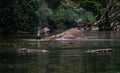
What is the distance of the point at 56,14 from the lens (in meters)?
64.4

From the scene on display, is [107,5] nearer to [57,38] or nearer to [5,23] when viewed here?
[5,23]

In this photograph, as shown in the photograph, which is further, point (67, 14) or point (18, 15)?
point (67, 14)

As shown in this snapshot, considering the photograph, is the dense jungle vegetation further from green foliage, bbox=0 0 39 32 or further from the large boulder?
the large boulder

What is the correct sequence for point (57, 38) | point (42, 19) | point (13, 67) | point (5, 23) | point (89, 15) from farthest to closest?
point (89, 15), point (42, 19), point (5, 23), point (57, 38), point (13, 67)

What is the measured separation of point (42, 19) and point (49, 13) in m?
2.18

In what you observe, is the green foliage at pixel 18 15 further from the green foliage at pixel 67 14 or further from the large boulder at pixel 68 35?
the large boulder at pixel 68 35

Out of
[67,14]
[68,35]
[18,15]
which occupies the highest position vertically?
[67,14]

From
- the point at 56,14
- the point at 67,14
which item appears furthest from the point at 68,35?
the point at 67,14

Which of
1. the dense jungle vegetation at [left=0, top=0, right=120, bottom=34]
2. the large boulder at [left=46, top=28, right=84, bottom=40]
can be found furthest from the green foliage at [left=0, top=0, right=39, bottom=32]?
the large boulder at [left=46, top=28, right=84, bottom=40]

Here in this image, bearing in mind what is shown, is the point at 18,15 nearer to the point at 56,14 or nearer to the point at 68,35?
the point at 56,14

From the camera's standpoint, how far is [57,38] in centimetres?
3922

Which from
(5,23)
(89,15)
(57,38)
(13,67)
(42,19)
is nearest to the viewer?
(13,67)

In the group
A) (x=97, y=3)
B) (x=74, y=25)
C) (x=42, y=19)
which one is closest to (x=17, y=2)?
(x=42, y=19)

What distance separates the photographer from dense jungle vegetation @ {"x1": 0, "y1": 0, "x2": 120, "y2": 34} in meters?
52.1
